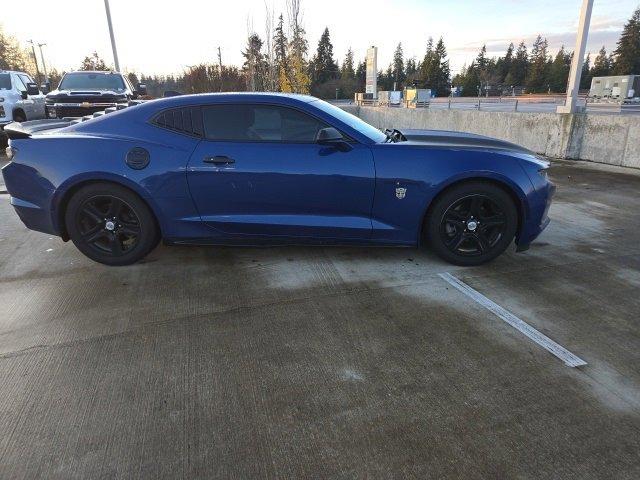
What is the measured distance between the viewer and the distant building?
85.2ft

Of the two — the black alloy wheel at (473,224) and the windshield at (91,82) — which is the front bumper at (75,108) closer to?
the windshield at (91,82)

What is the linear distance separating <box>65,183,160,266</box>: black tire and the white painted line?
8.66 ft

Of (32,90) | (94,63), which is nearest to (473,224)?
(32,90)

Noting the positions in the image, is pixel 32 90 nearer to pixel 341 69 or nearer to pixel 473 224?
pixel 473 224

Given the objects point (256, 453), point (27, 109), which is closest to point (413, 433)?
point (256, 453)

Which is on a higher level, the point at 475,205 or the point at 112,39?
the point at 112,39

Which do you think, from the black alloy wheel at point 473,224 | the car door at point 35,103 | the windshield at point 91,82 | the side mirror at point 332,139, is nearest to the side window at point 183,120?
the side mirror at point 332,139

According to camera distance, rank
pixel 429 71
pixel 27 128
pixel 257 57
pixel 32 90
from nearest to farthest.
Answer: pixel 27 128, pixel 32 90, pixel 257 57, pixel 429 71

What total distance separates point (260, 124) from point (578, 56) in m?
8.73

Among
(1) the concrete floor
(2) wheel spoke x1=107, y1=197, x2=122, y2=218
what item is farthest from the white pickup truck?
(2) wheel spoke x1=107, y1=197, x2=122, y2=218

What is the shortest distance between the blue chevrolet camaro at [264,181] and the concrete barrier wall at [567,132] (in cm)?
607

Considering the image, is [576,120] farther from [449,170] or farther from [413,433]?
[413,433]

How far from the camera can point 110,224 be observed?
3.91 m

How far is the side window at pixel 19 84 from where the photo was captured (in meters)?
11.8
